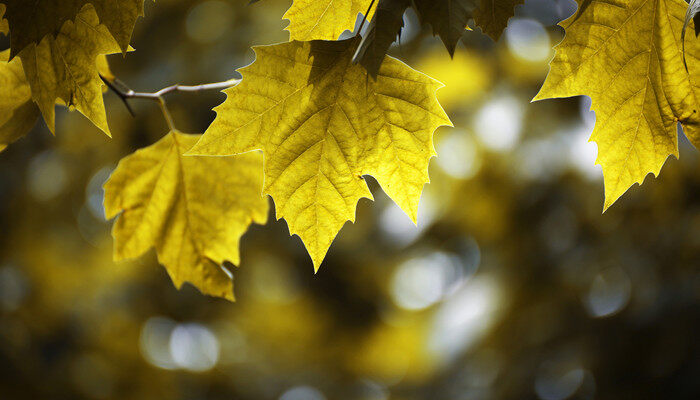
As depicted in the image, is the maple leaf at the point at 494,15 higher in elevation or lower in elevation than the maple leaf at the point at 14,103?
higher

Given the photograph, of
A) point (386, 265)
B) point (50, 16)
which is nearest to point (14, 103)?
point (50, 16)

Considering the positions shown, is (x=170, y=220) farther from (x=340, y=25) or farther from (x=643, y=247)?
(x=643, y=247)

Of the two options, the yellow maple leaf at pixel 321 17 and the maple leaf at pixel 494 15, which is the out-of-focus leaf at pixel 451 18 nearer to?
the maple leaf at pixel 494 15

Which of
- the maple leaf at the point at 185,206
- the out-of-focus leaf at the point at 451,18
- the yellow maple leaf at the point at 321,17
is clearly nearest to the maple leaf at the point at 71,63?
the yellow maple leaf at the point at 321,17

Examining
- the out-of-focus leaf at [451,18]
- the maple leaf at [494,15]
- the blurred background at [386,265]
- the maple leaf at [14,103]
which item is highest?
the blurred background at [386,265]

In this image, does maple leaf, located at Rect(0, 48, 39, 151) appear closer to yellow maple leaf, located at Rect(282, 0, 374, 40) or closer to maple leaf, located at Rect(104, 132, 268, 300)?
maple leaf, located at Rect(104, 132, 268, 300)

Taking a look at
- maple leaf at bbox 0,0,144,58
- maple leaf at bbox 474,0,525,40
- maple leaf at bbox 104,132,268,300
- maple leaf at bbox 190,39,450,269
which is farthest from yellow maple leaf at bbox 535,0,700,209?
maple leaf at bbox 104,132,268,300
